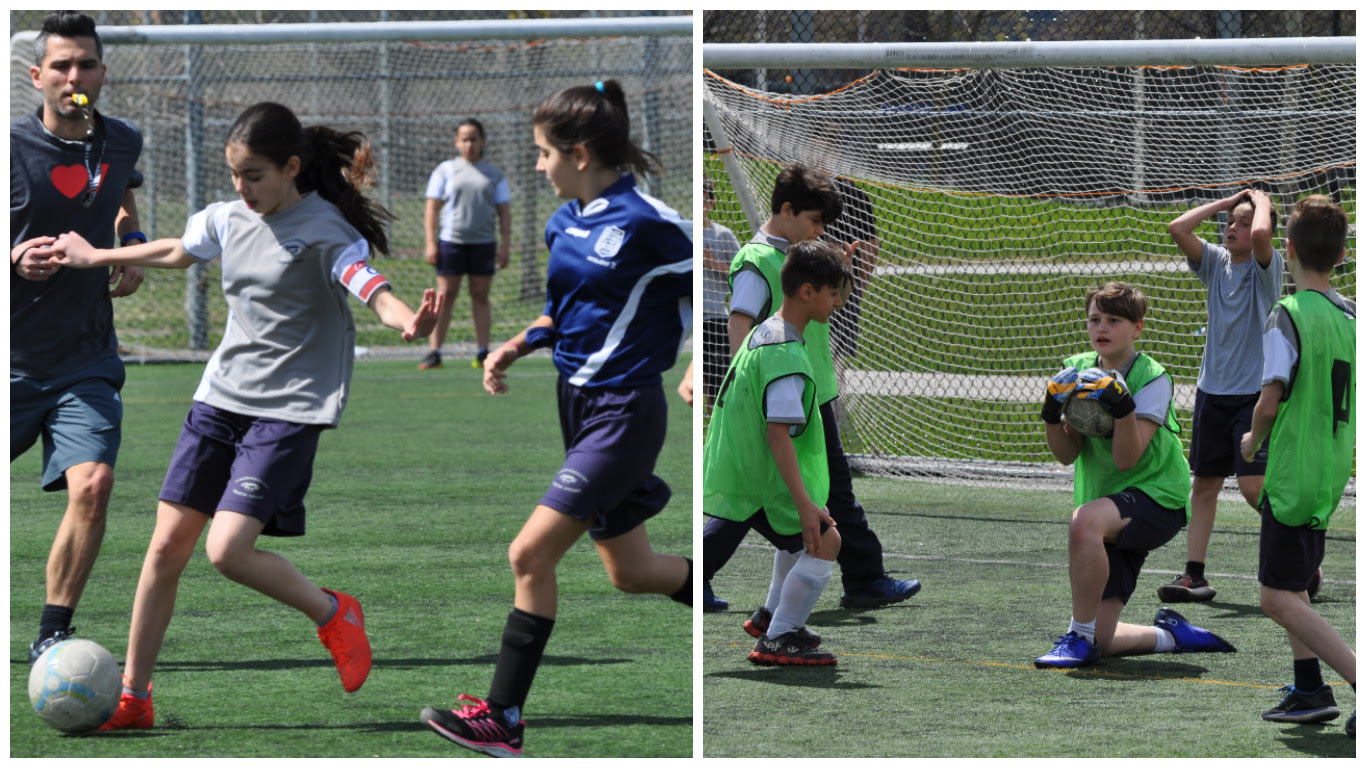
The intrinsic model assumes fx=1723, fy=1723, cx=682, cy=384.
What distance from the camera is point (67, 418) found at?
4.78 metres

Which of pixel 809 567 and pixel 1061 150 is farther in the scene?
pixel 1061 150

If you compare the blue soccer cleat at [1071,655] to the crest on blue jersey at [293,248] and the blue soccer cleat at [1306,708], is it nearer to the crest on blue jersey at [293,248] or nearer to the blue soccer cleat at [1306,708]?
the blue soccer cleat at [1306,708]

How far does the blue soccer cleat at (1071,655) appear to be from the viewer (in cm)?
511

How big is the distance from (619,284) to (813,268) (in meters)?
1.16

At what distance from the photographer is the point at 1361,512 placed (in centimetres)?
466

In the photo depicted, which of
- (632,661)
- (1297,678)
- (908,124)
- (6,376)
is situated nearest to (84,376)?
(6,376)

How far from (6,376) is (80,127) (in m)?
0.84

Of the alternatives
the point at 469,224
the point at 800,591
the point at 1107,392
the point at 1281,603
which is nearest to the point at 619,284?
the point at 800,591

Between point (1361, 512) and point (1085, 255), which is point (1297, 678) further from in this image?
point (1085, 255)

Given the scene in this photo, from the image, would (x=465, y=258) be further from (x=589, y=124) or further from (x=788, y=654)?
(x=589, y=124)

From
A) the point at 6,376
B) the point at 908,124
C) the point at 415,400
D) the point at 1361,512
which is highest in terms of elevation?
the point at 908,124

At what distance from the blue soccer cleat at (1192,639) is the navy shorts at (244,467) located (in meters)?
2.72

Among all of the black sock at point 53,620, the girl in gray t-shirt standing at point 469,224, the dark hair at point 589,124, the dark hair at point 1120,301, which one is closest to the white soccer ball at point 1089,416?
the dark hair at point 1120,301

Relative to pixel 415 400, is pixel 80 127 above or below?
above
